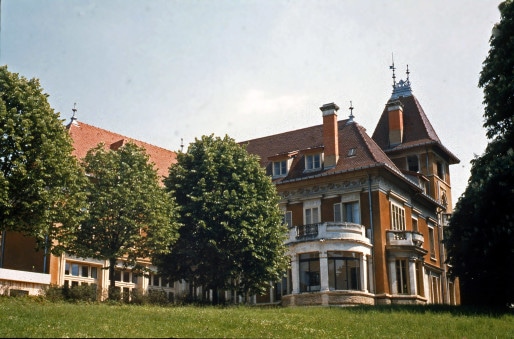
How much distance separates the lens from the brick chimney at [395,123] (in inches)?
2279

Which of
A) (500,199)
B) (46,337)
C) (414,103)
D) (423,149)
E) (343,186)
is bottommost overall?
(46,337)

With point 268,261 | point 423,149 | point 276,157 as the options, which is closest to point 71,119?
point 276,157

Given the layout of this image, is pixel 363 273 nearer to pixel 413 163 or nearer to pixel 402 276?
pixel 402 276

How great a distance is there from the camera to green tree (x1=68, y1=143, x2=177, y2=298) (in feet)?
122

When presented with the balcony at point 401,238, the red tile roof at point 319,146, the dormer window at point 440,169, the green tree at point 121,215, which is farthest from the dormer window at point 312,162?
the green tree at point 121,215

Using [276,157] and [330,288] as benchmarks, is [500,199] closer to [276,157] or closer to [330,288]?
[330,288]

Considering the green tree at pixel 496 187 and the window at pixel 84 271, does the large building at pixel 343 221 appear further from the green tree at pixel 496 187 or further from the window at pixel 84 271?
the green tree at pixel 496 187

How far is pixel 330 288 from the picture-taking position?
145 ft

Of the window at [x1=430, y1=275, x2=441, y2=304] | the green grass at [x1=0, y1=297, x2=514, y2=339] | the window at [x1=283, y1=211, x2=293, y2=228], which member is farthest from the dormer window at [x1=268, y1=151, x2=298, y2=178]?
the green grass at [x1=0, y1=297, x2=514, y2=339]

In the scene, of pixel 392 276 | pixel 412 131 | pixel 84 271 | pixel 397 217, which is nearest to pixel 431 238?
pixel 397 217

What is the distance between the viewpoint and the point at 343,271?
44875 millimetres

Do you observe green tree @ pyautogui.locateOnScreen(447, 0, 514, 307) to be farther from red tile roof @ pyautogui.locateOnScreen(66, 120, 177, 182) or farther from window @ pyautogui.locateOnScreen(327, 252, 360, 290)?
red tile roof @ pyautogui.locateOnScreen(66, 120, 177, 182)

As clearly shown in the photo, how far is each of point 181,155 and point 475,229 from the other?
A: 17948 mm

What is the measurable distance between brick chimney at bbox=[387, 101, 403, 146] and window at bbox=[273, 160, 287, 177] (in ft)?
36.1
